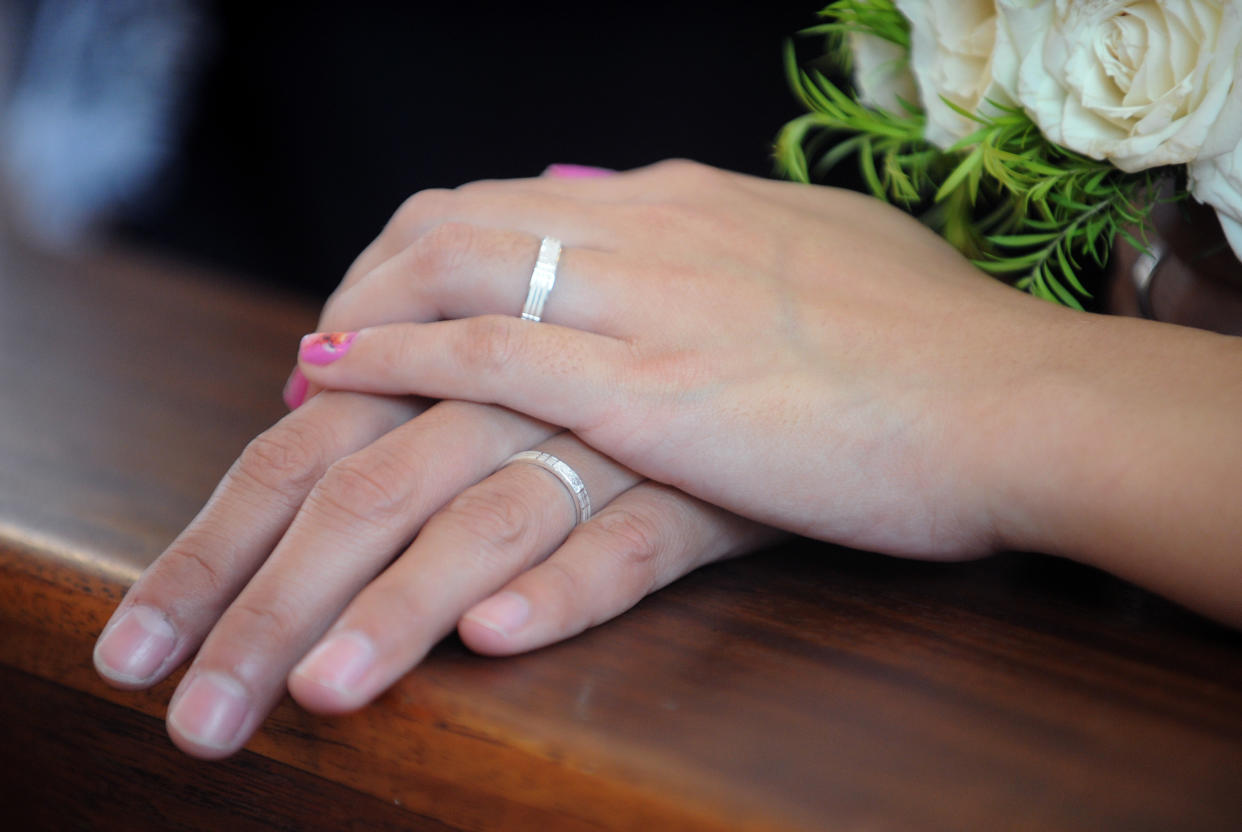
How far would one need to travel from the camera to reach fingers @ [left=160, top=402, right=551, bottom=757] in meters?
0.46

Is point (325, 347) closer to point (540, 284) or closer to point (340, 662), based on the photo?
point (540, 284)

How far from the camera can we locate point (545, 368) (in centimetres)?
61

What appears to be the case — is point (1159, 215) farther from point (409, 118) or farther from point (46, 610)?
point (409, 118)

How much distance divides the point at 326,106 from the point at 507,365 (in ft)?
5.26

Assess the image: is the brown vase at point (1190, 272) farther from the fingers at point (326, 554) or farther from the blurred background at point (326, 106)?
the blurred background at point (326, 106)

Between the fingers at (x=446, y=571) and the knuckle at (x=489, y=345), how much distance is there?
6 centimetres

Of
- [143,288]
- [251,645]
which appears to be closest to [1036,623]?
[251,645]

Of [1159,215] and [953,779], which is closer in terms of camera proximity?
[953,779]

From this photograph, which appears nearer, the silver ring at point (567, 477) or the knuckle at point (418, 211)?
the silver ring at point (567, 477)

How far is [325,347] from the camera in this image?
66cm

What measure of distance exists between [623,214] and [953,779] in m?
0.43

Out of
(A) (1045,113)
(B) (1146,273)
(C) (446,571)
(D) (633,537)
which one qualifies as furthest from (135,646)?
(B) (1146,273)

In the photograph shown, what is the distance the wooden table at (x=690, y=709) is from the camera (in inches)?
16.3

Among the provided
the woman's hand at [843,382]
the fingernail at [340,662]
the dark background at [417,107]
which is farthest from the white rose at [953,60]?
the dark background at [417,107]
